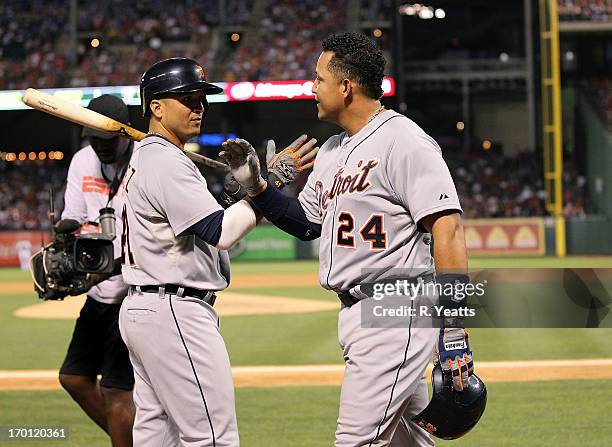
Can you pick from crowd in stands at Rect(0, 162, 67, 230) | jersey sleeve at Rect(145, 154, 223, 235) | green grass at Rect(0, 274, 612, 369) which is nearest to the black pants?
jersey sleeve at Rect(145, 154, 223, 235)

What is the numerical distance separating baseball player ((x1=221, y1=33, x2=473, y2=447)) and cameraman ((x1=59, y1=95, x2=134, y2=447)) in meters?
1.53

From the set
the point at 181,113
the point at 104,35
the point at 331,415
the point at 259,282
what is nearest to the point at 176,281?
the point at 181,113

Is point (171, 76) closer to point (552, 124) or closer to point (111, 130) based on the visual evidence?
point (111, 130)

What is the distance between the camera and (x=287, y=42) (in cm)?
3322

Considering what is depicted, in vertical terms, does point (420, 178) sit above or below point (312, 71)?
below

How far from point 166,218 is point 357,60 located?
0.97 meters

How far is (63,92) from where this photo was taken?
28062 millimetres

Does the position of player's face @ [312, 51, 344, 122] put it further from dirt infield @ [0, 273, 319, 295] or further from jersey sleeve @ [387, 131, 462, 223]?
dirt infield @ [0, 273, 319, 295]

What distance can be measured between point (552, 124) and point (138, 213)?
77.6ft

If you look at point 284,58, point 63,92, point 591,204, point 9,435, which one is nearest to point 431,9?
point 284,58

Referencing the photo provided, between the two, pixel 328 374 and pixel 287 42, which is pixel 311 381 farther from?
pixel 287 42

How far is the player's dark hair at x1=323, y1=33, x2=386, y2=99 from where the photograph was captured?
3715 millimetres

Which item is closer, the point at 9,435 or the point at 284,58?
the point at 9,435

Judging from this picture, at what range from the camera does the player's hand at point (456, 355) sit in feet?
11.2
